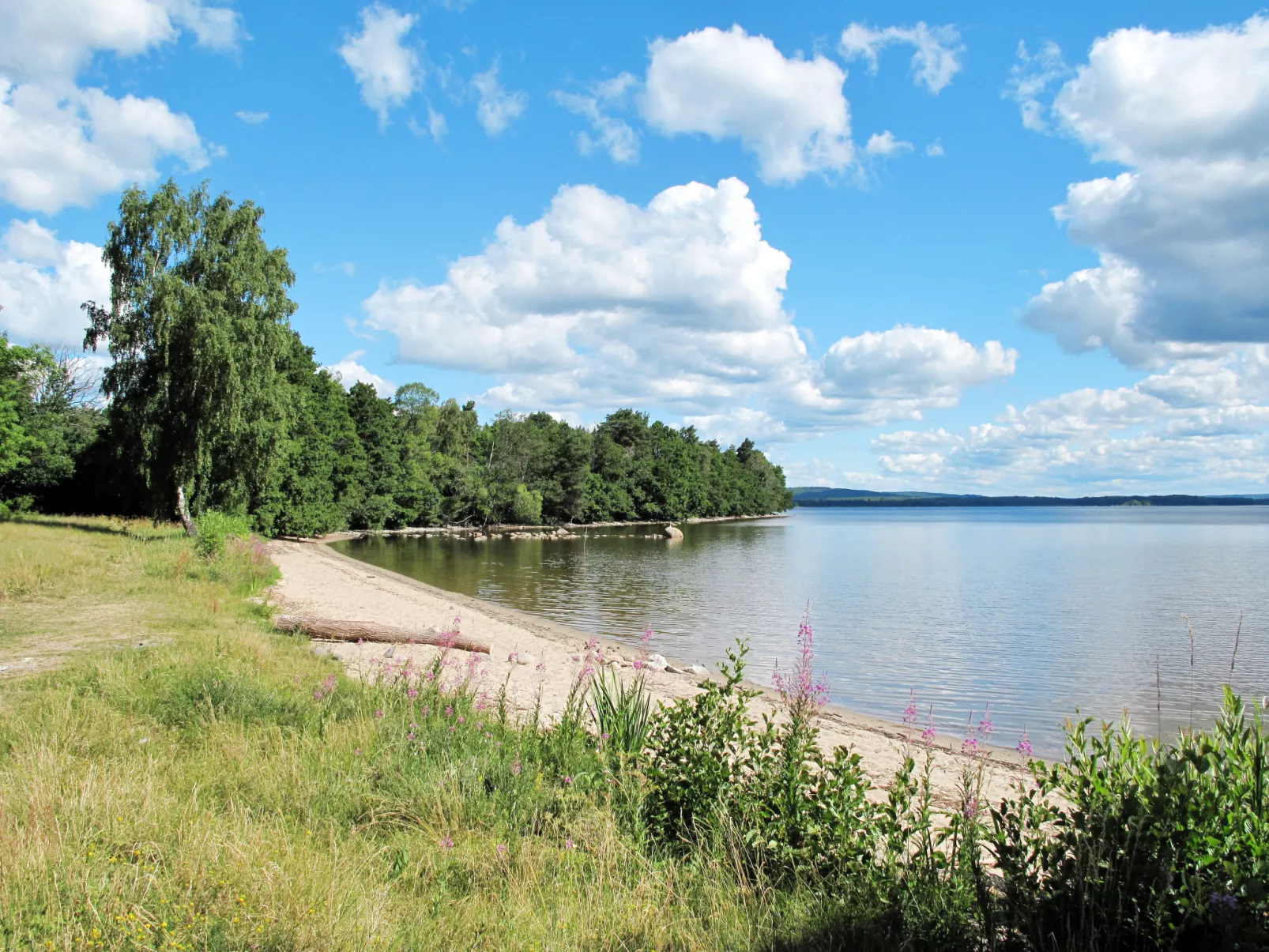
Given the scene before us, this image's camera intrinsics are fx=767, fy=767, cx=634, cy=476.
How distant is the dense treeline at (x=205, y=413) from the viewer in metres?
29.1

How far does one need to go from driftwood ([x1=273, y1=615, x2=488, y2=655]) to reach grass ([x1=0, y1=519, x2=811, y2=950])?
5.50 metres

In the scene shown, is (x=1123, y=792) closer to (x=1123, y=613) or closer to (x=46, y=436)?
(x=1123, y=613)

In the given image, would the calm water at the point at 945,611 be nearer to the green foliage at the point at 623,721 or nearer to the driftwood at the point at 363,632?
the driftwood at the point at 363,632

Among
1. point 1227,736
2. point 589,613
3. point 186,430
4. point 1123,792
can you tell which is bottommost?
point 589,613

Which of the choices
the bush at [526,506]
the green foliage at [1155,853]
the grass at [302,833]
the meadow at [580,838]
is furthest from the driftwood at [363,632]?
the bush at [526,506]

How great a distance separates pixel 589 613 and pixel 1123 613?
1933cm

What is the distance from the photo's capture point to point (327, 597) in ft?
73.3

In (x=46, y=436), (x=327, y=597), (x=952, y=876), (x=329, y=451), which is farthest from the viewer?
(x=329, y=451)

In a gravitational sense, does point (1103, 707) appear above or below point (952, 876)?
below

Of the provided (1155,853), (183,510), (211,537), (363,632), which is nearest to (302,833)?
(1155,853)

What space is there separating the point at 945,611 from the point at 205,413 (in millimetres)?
28990

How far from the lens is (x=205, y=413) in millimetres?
29203

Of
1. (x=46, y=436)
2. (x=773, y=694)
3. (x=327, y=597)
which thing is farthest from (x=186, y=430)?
(x=773, y=694)

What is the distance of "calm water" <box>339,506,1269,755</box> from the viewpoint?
54.2 feet
